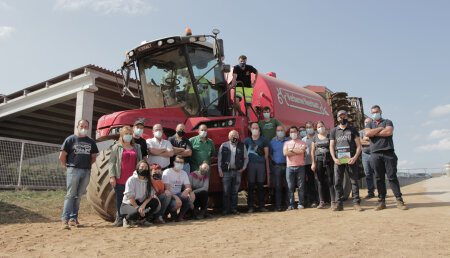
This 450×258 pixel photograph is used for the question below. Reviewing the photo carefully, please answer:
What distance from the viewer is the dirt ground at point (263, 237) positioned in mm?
3691

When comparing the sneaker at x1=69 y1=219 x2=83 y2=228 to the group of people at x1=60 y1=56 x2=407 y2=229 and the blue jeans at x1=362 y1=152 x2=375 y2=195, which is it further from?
the blue jeans at x1=362 y1=152 x2=375 y2=195

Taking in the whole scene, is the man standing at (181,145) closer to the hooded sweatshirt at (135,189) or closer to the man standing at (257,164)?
the hooded sweatshirt at (135,189)

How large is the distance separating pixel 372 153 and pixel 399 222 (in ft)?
5.53

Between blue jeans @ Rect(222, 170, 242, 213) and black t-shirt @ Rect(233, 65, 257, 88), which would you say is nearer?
blue jeans @ Rect(222, 170, 242, 213)

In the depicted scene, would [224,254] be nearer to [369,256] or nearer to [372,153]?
[369,256]

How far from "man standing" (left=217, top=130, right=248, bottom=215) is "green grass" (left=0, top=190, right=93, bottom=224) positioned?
3.42 m

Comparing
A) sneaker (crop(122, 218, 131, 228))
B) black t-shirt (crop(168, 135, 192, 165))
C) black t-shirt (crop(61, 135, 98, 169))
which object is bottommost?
sneaker (crop(122, 218, 131, 228))

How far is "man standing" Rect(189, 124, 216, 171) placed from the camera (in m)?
6.67

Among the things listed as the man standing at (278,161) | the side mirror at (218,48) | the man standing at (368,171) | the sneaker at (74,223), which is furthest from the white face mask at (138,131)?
the man standing at (368,171)

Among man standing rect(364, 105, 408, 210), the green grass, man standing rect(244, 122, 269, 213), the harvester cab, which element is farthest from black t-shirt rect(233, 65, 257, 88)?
the green grass

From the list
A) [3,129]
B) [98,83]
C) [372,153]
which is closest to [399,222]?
[372,153]

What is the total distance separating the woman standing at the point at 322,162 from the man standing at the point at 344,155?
220mm

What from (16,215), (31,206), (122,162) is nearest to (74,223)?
(122,162)

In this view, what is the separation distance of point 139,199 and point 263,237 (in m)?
2.17
